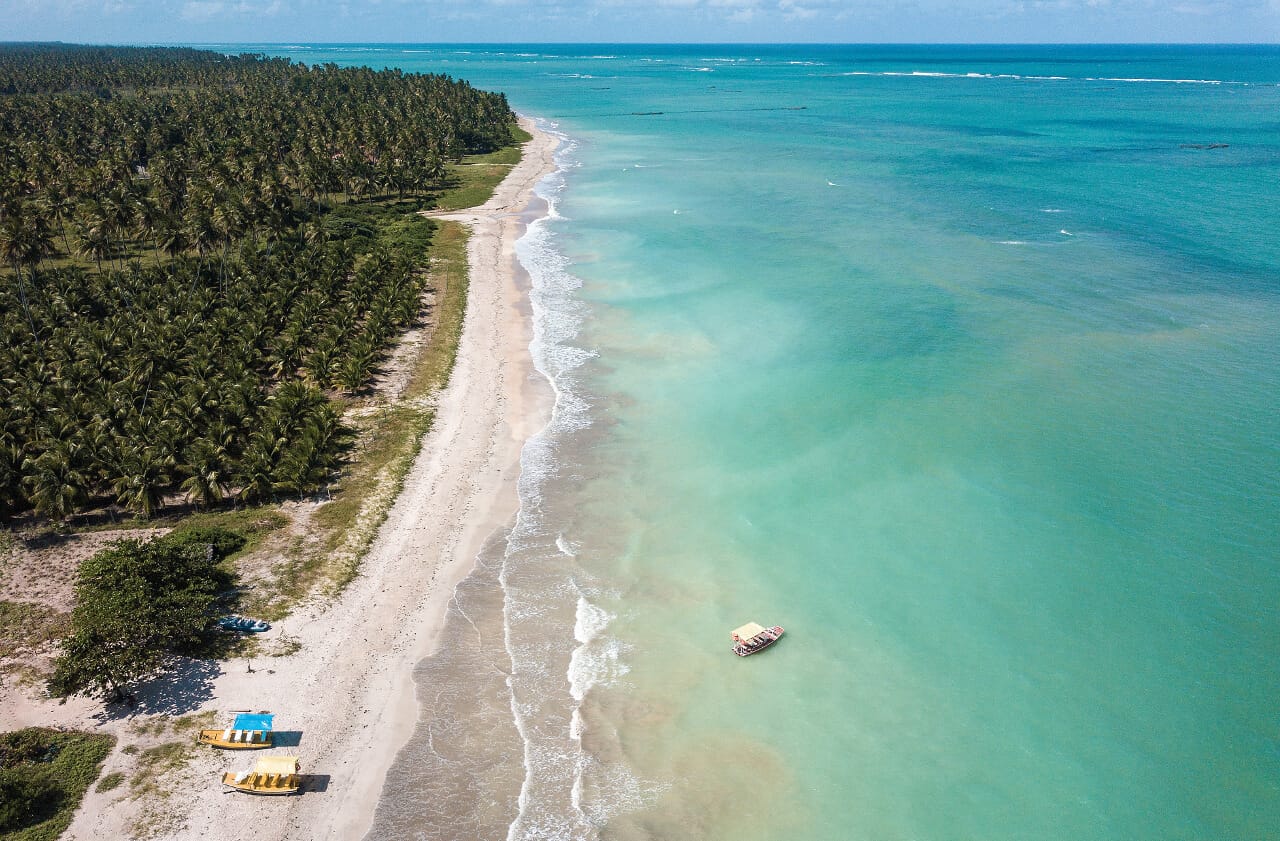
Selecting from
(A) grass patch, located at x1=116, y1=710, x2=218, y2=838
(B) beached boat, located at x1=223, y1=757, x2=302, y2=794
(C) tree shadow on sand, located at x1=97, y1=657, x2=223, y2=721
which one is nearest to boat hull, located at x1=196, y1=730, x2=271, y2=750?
(A) grass patch, located at x1=116, y1=710, x2=218, y2=838

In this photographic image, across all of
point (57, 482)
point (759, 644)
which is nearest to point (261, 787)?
point (759, 644)

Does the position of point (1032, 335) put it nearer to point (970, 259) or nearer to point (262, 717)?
point (970, 259)

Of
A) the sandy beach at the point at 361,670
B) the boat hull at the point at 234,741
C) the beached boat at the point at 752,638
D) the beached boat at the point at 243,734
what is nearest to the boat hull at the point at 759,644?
the beached boat at the point at 752,638

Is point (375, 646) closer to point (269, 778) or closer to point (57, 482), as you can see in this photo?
point (269, 778)

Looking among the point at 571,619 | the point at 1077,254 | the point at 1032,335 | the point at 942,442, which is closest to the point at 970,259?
the point at 1077,254

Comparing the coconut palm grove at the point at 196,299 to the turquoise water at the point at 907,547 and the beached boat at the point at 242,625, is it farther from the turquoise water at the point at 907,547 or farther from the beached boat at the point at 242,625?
the turquoise water at the point at 907,547

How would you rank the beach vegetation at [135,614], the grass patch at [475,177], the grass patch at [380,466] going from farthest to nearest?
the grass patch at [475,177] → the grass patch at [380,466] → the beach vegetation at [135,614]
